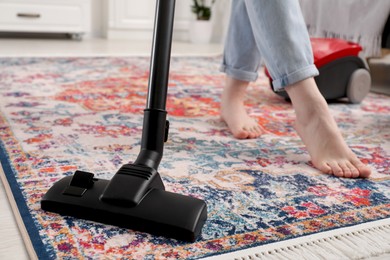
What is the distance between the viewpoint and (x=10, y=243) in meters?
0.68

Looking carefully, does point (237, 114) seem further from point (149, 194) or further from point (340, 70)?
point (149, 194)

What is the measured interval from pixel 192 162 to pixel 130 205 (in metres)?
0.35

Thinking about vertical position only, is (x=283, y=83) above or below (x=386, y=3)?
below

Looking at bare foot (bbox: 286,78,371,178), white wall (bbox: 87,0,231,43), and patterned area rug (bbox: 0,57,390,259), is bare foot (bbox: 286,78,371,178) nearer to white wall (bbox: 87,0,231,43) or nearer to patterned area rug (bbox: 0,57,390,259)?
patterned area rug (bbox: 0,57,390,259)

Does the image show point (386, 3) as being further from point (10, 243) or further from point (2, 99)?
point (10, 243)

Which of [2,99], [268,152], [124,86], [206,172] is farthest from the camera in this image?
[124,86]

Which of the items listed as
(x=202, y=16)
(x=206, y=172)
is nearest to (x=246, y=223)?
(x=206, y=172)

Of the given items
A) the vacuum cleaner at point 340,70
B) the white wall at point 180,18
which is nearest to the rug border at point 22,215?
the vacuum cleaner at point 340,70

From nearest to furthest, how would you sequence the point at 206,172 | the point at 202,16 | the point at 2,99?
the point at 206,172
the point at 2,99
the point at 202,16

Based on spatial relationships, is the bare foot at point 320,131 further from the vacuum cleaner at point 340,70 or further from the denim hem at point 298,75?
the vacuum cleaner at point 340,70

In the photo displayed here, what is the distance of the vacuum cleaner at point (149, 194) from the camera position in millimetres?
686

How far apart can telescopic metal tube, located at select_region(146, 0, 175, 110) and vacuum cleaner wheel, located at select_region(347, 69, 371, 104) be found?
1.06m

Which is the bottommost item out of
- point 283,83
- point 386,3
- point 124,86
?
point 124,86

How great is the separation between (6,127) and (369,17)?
1211 millimetres
